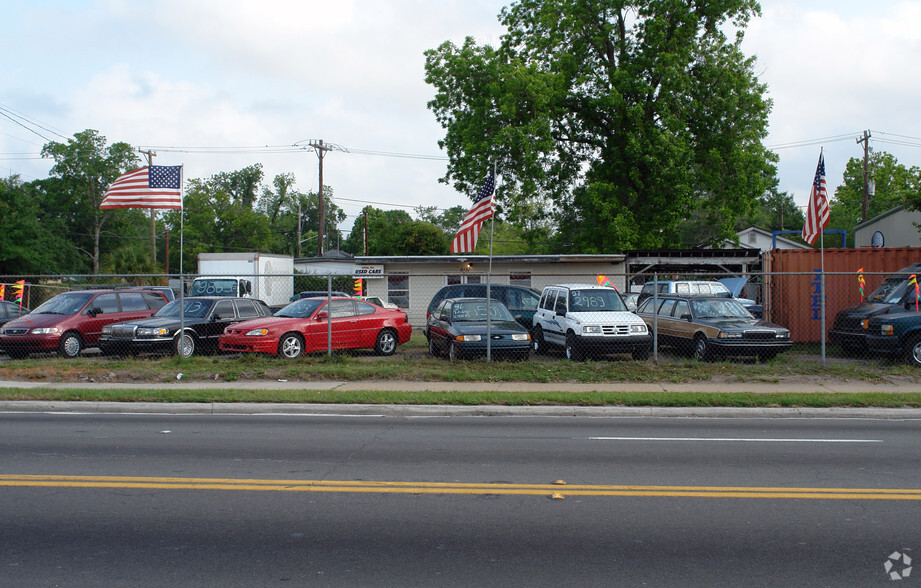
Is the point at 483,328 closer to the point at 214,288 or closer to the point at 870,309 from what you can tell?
the point at 870,309

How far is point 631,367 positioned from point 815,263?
9.08 m

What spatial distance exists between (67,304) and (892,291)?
2017 centimetres

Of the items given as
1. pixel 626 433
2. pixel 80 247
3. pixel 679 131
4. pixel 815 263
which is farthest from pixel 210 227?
pixel 626 433

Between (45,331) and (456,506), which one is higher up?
(45,331)

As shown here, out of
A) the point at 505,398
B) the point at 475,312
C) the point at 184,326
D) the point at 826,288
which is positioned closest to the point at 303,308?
the point at 184,326

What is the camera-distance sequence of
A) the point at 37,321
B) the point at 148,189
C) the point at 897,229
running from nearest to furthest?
the point at 37,321 → the point at 148,189 → the point at 897,229

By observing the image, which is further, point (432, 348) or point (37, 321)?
point (432, 348)

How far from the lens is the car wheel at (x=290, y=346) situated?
1588 cm

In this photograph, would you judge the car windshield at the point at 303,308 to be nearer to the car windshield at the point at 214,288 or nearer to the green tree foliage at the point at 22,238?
the car windshield at the point at 214,288

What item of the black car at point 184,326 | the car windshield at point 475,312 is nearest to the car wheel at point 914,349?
the car windshield at point 475,312

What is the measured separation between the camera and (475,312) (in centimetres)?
1625

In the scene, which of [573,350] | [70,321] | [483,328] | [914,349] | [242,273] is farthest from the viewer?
[242,273]

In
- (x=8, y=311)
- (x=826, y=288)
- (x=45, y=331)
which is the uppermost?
(x=826, y=288)

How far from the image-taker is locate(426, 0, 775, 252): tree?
102 ft
